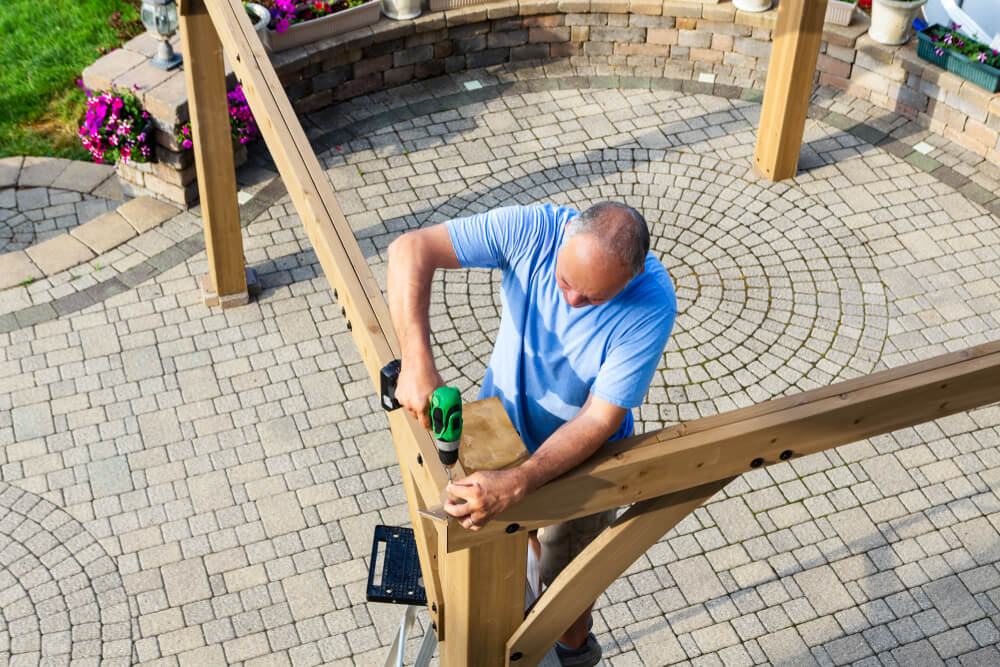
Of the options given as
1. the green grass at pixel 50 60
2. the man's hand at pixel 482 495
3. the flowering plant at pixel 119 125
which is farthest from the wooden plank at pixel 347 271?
the green grass at pixel 50 60

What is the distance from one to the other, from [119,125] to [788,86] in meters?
5.05

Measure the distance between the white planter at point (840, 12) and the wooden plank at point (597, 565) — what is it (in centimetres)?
760

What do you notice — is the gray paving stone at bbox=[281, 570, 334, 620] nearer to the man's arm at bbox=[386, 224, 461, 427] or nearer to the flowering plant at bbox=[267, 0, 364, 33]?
the man's arm at bbox=[386, 224, 461, 427]

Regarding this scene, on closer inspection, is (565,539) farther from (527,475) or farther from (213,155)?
(213,155)

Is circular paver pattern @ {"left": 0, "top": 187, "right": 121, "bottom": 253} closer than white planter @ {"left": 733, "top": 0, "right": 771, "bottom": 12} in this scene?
Yes

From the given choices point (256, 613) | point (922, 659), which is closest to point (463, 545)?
point (256, 613)

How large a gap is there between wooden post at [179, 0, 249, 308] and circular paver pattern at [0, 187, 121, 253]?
1502 mm

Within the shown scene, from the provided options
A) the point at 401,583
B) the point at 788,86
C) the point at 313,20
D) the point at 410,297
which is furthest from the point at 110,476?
the point at 788,86

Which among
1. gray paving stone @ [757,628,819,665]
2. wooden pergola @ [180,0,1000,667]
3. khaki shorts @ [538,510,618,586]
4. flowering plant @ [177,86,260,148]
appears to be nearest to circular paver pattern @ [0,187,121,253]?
flowering plant @ [177,86,260,148]

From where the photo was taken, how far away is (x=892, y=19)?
9.46 m

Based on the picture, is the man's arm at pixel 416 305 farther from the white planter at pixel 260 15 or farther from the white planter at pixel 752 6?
the white planter at pixel 752 6

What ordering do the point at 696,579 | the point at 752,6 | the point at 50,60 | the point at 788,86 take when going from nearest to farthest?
the point at 696,579 → the point at 788,86 → the point at 752,6 → the point at 50,60

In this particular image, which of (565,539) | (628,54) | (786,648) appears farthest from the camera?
(628,54)

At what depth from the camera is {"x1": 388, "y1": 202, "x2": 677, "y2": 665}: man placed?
3.07 metres
